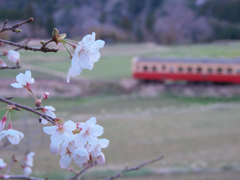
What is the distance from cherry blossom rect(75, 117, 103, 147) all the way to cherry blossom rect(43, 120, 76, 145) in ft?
0.04

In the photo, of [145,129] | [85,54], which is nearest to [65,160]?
[85,54]

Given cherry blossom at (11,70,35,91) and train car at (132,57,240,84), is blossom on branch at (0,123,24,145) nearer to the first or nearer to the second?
cherry blossom at (11,70,35,91)

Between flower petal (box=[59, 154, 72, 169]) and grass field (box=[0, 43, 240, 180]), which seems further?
grass field (box=[0, 43, 240, 180])

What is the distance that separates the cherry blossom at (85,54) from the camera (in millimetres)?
420

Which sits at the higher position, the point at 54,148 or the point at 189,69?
the point at 189,69

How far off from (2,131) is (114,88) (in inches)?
363

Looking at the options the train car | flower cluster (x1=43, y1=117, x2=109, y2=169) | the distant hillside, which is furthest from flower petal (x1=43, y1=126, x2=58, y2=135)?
the distant hillside

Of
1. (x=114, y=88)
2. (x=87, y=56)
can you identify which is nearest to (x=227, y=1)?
(x=114, y=88)

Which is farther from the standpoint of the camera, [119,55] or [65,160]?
[119,55]

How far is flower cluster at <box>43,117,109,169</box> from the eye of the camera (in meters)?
0.43

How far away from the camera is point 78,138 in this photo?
0.43 meters

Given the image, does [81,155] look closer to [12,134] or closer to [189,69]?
[12,134]

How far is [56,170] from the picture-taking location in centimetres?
434

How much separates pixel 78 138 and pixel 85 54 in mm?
137
